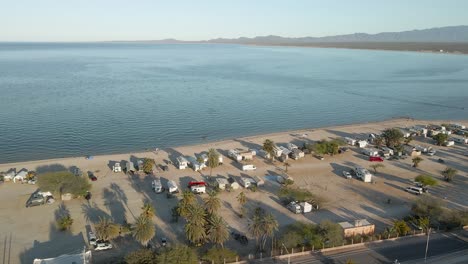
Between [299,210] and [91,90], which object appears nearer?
[299,210]

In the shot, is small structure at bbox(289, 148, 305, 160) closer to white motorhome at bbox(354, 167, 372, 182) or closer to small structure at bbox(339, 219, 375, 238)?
white motorhome at bbox(354, 167, 372, 182)

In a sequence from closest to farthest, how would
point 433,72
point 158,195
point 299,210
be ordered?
point 299,210
point 158,195
point 433,72

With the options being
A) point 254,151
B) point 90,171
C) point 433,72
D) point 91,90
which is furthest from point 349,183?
point 433,72

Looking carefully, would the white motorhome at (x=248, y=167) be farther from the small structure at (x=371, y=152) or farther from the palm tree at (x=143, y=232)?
the palm tree at (x=143, y=232)

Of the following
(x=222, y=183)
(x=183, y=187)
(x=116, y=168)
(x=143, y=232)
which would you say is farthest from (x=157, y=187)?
(x=143, y=232)

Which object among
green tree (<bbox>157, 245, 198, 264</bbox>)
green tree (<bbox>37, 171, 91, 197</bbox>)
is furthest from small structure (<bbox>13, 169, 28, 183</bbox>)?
green tree (<bbox>157, 245, 198, 264</bbox>)

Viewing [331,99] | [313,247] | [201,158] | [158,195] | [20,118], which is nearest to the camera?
[313,247]

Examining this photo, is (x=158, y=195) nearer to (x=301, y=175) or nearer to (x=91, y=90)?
(x=301, y=175)
